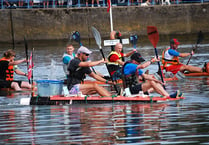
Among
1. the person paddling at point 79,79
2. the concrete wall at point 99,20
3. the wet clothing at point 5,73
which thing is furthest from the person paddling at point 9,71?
the concrete wall at point 99,20

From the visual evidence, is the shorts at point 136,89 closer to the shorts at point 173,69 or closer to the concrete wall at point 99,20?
the shorts at point 173,69

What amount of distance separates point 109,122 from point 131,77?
10.3ft

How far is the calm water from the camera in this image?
412 inches

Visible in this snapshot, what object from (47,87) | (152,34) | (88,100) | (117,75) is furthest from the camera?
(117,75)

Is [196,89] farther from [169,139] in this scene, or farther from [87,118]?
[169,139]

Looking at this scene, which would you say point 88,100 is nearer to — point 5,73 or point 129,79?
point 129,79

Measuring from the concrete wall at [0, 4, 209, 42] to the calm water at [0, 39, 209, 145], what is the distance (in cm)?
2412

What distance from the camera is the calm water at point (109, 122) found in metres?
10.5

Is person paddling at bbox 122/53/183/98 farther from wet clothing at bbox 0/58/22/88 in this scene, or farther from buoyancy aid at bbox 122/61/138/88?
wet clothing at bbox 0/58/22/88

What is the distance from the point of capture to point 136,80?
15273mm

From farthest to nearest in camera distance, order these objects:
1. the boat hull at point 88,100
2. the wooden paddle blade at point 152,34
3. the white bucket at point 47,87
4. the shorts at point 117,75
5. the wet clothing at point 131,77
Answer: the shorts at point 117,75
the wooden paddle blade at point 152,34
the white bucket at point 47,87
the wet clothing at point 131,77
the boat hull at point 88,100

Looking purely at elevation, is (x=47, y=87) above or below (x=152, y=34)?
below

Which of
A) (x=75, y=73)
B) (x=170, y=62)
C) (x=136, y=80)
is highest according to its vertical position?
(x=75, y=73)

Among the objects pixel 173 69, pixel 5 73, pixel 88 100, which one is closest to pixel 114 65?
pixel 173 69
